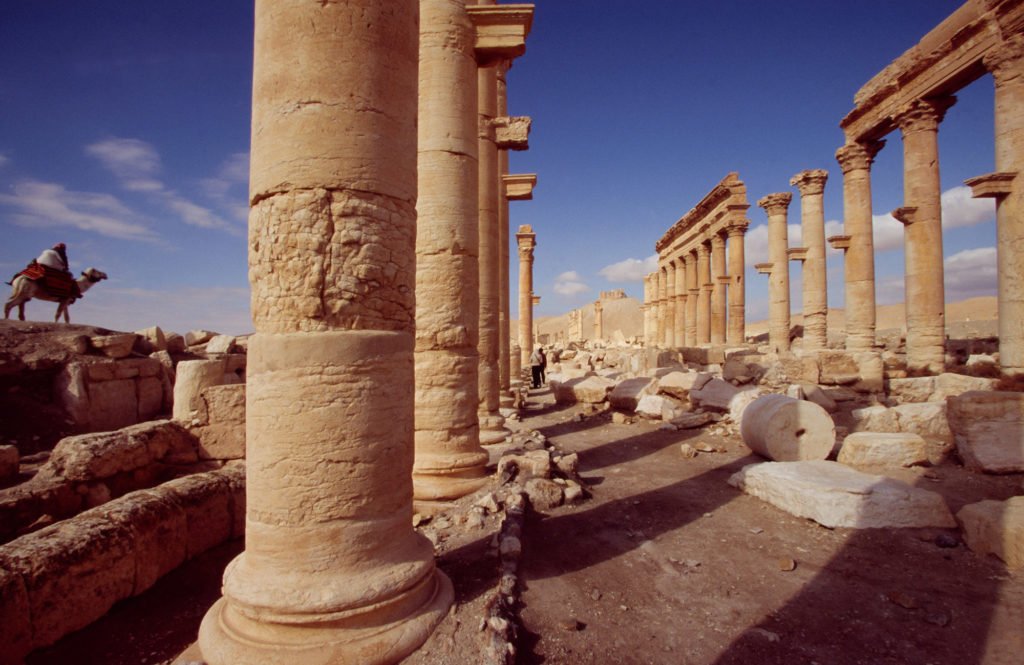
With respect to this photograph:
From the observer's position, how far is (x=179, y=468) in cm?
826

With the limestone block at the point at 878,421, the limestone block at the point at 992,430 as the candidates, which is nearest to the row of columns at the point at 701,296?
the limestone block at the point at 878,421


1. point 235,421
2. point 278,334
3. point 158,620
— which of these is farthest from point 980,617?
point 235,421

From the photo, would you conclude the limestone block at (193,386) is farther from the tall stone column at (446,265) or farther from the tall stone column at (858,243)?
the tall stone column at (858,243)

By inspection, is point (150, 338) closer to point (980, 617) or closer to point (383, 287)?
point (383, 287)

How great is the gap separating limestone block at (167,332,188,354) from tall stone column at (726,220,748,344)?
2162 cm

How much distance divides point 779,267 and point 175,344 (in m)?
21.8

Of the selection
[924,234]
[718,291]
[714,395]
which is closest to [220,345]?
[714,395]

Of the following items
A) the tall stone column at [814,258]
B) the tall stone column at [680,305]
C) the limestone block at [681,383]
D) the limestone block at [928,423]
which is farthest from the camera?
the tall stone column at [680,305]

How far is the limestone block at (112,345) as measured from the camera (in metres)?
11.5

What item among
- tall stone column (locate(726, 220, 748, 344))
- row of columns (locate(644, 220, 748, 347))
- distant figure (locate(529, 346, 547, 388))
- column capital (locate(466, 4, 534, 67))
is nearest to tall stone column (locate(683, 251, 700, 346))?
row of columns (locate(644, 220, 748, 347))

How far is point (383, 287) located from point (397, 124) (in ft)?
3.38

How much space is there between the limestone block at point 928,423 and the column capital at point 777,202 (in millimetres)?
14861

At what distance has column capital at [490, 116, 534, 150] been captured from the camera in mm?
9211

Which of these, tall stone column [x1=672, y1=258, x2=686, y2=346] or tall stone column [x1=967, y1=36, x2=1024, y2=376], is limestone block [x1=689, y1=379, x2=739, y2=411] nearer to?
tall stone column [x1=967, y1=36, x2=1024, y2=376]
